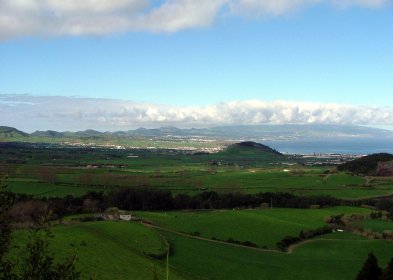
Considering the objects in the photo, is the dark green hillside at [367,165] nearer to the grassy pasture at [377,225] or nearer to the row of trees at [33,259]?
the grassy pasture at [377,225]

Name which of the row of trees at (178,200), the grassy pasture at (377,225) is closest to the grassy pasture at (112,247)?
the row of trees at (178,200)

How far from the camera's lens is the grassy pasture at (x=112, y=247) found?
34750mm

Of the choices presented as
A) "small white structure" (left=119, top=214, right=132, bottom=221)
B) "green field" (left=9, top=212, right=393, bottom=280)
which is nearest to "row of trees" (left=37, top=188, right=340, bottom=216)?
"small white structure" (left=119, top=214, right=132, bottom=221)

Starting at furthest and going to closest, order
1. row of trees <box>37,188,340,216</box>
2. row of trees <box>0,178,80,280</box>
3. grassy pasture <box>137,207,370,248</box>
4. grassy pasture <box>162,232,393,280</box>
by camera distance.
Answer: row of trees <box>37,188,340,216</box> → grassy pasture <box>137,207,370,248</box> → grassy pasture <box>162,232,393,280</box> → row of trees <box>0,178,80,280</box>

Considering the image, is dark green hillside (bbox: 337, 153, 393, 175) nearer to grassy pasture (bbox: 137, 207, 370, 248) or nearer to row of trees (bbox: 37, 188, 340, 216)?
row of trees (bbox: 37, 188, 340, 216)

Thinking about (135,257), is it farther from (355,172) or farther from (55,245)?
(355,172)

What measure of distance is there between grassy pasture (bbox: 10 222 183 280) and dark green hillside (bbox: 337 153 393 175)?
86.5m

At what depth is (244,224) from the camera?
61.2 meters

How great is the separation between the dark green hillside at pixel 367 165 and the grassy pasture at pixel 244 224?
2244 inches

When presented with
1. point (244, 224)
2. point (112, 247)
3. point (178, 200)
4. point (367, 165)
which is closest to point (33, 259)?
point (112, 247)

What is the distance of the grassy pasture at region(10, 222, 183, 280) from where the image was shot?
34.8 meters

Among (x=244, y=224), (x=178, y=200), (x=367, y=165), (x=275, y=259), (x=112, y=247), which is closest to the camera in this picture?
(x=112, y=247)

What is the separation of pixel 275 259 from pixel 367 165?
287ft

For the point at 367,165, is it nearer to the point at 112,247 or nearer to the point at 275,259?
the point at 275,259
